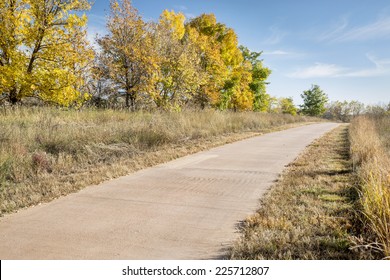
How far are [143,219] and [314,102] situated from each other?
2961 inches

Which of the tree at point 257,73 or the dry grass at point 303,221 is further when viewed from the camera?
the tree at point 257,73

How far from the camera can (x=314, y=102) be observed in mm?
72688

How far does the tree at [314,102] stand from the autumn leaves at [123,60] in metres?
44.0

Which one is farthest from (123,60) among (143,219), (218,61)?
(143,219)

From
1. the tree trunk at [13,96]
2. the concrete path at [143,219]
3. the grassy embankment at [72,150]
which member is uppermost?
the tree trunk at [13,96]

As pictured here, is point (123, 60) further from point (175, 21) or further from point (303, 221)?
point (303, 221)

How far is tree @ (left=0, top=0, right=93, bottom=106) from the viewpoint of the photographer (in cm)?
1296

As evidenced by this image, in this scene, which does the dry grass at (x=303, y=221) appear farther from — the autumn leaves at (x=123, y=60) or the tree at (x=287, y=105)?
the tree at (x=287, y=105)

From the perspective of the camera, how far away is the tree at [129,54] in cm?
1900

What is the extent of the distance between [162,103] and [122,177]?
1444 cm

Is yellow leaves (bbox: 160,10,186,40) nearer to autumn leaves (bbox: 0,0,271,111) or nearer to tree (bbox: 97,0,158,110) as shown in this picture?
autumn leaves (bbox: 0,0,271,111)

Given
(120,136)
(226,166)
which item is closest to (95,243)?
(226,166)

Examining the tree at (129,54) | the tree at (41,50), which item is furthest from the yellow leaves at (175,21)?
the tree at (41,50)

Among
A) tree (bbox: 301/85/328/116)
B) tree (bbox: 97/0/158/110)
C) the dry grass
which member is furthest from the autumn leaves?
tree (bbox: 301/85/328/116)
